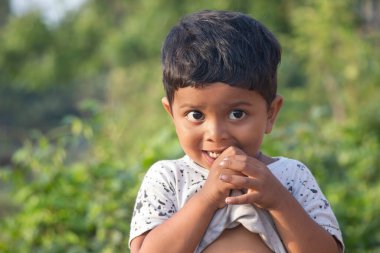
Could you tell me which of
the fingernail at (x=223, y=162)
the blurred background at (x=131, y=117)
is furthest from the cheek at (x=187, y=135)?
the blurred background at (x=131, y=117)

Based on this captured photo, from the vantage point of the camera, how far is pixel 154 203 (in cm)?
205

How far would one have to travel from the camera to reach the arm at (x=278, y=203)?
6.20ft

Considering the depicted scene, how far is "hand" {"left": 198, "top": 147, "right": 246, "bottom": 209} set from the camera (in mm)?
1904

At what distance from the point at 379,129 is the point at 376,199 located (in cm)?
228

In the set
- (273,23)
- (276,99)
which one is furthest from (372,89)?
(276,99)

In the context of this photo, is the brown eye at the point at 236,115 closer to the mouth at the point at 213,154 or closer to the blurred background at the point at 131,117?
the mouth at the point at 213,154

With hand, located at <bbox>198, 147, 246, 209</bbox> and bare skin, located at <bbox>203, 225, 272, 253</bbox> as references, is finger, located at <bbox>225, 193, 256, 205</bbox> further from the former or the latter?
bare skin, located at <bbox>203, 225, 272, 253</bbox>

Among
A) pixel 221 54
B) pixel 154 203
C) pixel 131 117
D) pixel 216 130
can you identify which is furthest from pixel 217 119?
pixel 131 117

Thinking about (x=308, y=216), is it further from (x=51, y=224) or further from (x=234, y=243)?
(x=51, y=224)

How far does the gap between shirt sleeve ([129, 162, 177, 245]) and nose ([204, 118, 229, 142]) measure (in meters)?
0.21

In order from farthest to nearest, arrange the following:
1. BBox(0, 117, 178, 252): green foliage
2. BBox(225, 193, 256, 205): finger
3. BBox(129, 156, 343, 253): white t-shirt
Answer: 1. BBox(0, 117, 178, 252): green foliage
2. BBox(129, 156, 343, 253): white t-shirt
3. BBox(225, 193, 256, 205): finger

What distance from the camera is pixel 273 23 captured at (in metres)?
11.4

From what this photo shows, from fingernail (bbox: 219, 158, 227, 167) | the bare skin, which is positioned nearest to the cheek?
fingernail (bbox: 219, 158, 227, 167)

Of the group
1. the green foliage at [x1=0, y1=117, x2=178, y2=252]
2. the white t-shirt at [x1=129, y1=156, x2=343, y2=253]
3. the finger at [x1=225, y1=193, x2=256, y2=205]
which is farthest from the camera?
the green foliage at [x1=0, y1=117, x2=178, y2=252]
